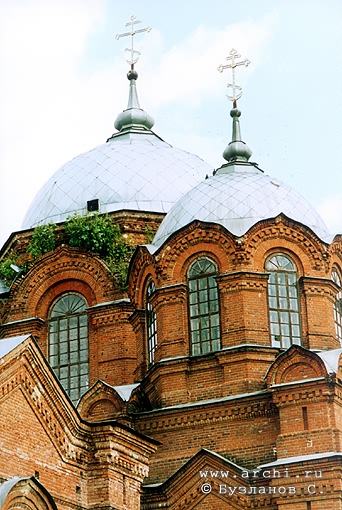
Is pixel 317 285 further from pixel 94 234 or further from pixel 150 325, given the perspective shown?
pixel 94 234

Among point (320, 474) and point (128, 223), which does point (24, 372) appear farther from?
point (128, 223)

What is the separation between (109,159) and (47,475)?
11.5 m

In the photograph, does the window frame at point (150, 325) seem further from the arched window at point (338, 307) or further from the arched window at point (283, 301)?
the arched window at point (338, 307)

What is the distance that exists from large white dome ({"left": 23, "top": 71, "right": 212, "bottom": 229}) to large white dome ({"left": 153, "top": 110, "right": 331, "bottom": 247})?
2.43 metres

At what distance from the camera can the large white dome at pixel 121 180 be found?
29016 mm

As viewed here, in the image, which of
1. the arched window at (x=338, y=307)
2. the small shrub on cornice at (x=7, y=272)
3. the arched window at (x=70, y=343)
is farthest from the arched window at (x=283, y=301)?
the small shrub on cornice at (x=7, y=272)

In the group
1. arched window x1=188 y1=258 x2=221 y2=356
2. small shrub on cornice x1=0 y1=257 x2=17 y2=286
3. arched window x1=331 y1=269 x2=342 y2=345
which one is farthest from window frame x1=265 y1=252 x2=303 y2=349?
small shrub on cornice x1=0 y1=257 x2=17 y2=286

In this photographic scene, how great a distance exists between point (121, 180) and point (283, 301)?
578cm

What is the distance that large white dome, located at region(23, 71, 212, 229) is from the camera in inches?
1142

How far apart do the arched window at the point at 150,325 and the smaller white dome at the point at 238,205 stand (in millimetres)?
934

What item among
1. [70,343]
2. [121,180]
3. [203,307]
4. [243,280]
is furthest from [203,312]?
[121,180]

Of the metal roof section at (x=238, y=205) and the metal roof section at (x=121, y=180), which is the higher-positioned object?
the metal roof section at (x=121, y=180)

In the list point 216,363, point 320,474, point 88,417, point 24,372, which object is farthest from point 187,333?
point 24,372

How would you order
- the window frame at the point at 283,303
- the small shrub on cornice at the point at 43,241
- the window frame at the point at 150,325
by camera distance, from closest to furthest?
the window frame at the point at 283,303 → the window frame at the point at 150,325 → the small shrub on cornice at the point at 43,241
